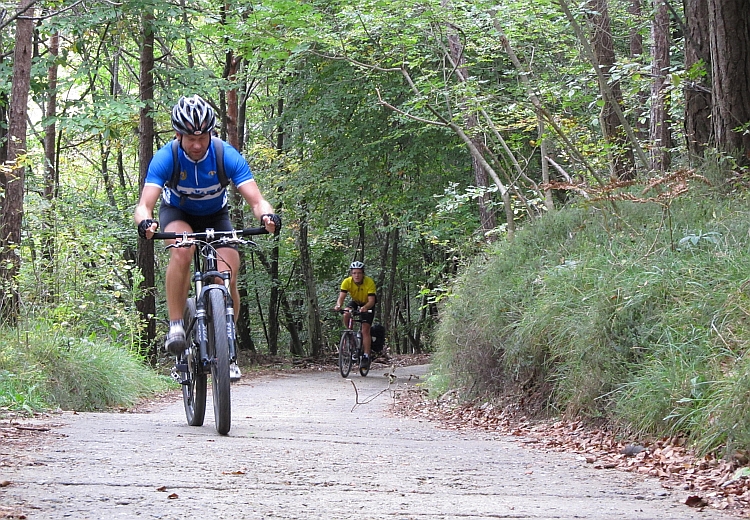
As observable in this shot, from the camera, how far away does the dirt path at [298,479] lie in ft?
10.8

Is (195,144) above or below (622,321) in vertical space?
above

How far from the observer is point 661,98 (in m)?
10.9

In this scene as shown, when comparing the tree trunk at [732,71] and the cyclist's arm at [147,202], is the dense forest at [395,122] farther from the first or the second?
the cyclist's arm at [147,202]

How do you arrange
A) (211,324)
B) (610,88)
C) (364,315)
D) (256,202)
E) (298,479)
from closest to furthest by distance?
(298,479) < (211,324) < (256,202) < (610,88) < (364,315)

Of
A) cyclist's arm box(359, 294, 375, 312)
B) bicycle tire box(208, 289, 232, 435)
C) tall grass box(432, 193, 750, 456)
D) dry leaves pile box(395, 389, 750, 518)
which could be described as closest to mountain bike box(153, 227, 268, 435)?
bicycle tire box(208, 289, 232, 435)

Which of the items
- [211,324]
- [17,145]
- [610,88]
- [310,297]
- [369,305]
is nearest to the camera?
[211,324]

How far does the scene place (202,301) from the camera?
6.08 meters

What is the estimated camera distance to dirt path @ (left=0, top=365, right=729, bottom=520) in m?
3.30

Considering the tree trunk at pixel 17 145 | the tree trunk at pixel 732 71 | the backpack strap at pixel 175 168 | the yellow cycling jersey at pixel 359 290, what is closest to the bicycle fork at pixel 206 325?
the backpack strap at pixel 175 168

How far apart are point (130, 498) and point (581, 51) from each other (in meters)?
11.3

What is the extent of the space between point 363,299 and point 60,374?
10.1 meters

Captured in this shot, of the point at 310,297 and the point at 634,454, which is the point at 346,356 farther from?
the point at 634,454

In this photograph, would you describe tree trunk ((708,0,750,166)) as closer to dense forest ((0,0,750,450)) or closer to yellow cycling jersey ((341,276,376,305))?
dense forest ((0,0,750,450))

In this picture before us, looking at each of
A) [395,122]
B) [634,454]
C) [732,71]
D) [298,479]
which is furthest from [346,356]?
[298,479]
